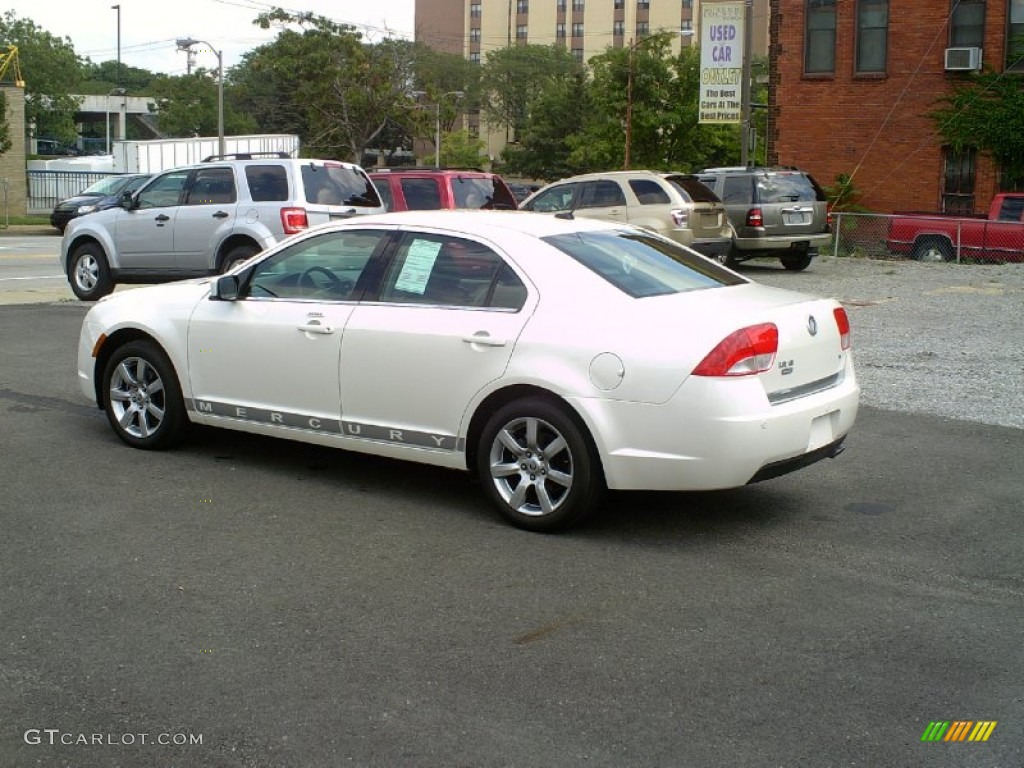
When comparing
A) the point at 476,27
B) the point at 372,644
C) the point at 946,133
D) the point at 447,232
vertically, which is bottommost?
the point at 372,644

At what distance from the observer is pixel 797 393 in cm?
630

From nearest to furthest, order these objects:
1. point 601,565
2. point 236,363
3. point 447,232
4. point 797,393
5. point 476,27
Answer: point 601,565
point 797,393
point 447,232
point 236,363
point 476,27

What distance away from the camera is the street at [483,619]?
160 inches

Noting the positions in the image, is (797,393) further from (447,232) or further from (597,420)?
(447,232)

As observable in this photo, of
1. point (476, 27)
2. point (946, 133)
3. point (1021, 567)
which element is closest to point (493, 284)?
point (1021, 567)

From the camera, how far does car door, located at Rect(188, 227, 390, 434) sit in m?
7.11

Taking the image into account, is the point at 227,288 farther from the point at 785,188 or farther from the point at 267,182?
the point at 785,188

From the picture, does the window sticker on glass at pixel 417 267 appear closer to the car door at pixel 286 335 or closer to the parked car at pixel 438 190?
the car door at pixel 286 335

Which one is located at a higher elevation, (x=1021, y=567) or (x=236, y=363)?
(x=236, y=363)

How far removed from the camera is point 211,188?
16.0 m

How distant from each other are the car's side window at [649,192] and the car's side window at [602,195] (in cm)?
24

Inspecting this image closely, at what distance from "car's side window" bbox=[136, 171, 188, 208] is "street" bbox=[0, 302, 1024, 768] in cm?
886

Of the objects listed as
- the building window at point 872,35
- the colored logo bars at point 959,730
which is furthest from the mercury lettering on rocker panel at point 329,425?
the building window at point 872,35

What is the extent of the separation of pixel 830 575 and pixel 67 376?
7301 mm
